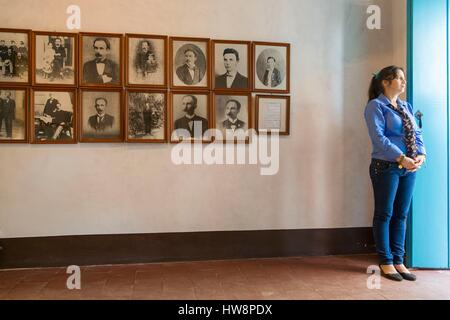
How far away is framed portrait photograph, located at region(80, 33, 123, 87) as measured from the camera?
2889mm

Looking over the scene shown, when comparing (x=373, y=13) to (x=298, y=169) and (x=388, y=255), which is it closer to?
(x=298, y=169)

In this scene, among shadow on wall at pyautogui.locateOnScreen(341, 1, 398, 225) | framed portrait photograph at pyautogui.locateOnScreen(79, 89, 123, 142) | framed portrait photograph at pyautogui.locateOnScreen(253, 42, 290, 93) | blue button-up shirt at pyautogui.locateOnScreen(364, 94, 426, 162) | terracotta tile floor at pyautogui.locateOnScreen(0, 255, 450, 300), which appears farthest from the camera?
shadow on wall at pyautogui.locateOnScreen(341, 1, 398, 225)

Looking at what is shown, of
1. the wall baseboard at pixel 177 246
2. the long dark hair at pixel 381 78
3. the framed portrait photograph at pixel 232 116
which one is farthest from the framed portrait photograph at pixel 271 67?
the wall baseboard at pixel 177 246

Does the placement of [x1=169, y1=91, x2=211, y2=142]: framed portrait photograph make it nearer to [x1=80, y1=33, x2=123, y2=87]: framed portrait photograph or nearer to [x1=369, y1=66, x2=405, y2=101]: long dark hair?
[x1=80, y1=33, x2=123, y2=87]: framed portrait photograph

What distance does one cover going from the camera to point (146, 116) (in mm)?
2973

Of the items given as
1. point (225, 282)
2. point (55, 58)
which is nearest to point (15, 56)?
point (55, 58)

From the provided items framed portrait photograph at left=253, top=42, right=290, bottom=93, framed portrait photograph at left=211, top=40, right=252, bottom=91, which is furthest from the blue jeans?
framed portrait photograph at left=211, top=40, right=252, bottom=91

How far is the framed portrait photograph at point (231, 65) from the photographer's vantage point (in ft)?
10.0

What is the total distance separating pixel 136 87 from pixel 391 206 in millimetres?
2163

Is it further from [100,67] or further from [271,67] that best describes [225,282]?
[100,67]

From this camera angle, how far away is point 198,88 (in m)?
3.02

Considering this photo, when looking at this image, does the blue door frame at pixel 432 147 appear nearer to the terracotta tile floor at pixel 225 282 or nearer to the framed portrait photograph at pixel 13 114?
the terracotta tile floor at pixel 225 282

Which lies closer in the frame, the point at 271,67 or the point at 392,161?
the point at 392,161

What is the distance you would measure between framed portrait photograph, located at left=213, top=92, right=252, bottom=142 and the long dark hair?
98 cm
